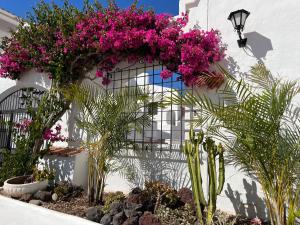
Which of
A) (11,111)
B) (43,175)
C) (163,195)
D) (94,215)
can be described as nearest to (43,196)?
(43,175)

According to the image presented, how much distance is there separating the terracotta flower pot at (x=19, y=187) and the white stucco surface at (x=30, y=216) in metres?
0.39

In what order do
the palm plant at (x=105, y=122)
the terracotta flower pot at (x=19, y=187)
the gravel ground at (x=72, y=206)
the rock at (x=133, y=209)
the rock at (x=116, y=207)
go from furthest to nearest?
the terracotta flower pot at (x=19, y=187), the palm plant at (x=105, y=122), the gravel ground at (x=72, y=206), the rock at (x=116, y=207), the rock at (x=133, y=209)

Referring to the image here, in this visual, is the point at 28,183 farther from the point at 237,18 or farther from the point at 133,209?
the point at 237,18

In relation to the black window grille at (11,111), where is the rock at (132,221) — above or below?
below

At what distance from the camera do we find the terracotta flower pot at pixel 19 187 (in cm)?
561

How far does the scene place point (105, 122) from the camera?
5121 millimetres

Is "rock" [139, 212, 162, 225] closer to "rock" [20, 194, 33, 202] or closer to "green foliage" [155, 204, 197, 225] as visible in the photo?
"green foliage" [155, 204, 197, 225]

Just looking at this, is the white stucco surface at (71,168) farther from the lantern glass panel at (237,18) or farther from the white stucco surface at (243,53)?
the lantern glass panel at (237,18)

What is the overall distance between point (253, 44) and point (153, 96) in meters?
2.18

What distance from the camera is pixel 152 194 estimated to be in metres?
4.87

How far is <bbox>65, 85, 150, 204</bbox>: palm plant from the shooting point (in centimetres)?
504

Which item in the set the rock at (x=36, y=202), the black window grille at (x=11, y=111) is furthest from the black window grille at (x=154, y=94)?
the black window grille at (x=11, y=111)

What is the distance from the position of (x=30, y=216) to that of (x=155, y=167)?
254 centimetres

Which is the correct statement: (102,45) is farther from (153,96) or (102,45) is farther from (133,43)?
(153,96)
